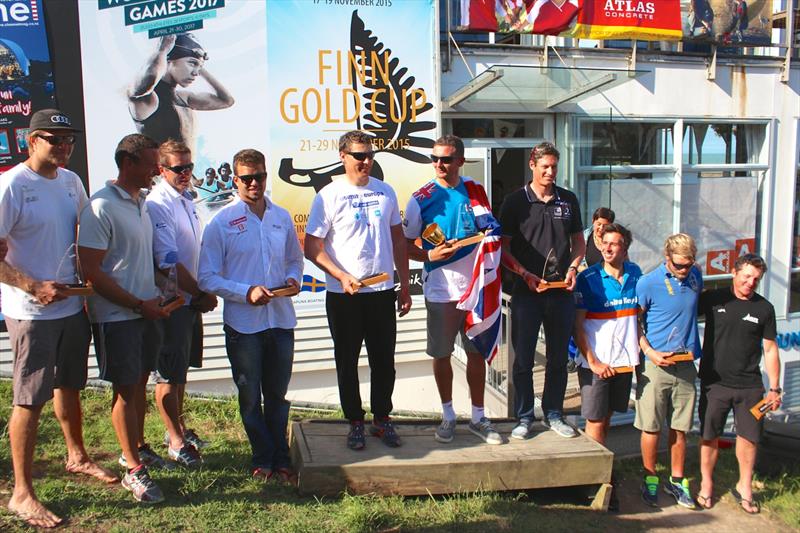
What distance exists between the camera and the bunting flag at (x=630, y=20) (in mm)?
7912

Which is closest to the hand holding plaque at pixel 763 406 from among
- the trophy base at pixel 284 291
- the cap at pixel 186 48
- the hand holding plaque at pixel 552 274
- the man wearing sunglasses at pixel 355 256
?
the hand holding plaque at pixel 552 274

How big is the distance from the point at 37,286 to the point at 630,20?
739cm

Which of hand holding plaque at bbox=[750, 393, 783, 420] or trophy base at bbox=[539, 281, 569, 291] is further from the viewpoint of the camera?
hand holding plaque at bbox=[750, 393, 783, 420]

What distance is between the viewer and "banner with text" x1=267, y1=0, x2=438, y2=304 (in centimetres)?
707

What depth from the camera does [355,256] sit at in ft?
12.6

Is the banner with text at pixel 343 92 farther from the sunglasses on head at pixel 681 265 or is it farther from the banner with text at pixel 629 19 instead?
the sunglasses on head at pixel 681 265

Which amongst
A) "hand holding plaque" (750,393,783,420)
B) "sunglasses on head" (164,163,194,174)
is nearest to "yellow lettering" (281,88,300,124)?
"sunglasses on head" (164,163,194,174)

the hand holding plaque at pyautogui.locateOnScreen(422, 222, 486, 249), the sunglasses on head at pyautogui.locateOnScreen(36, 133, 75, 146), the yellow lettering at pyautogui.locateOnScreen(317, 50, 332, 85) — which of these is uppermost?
the yellow lettering at pyautogui.locateOnScreen(317, 50, 332, 85)

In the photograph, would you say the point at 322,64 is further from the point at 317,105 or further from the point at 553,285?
the point at 553,285

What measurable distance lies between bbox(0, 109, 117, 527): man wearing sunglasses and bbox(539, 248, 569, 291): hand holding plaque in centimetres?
272

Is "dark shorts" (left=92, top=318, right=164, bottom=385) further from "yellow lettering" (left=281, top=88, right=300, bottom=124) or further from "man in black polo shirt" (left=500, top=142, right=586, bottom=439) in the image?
"yellow lettering" (left=281, top=88, right=300, bottom=124)

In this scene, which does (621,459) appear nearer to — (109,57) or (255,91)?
(255,91)

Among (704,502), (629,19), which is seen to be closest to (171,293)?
(704,502)

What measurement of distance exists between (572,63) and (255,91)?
396 cm
